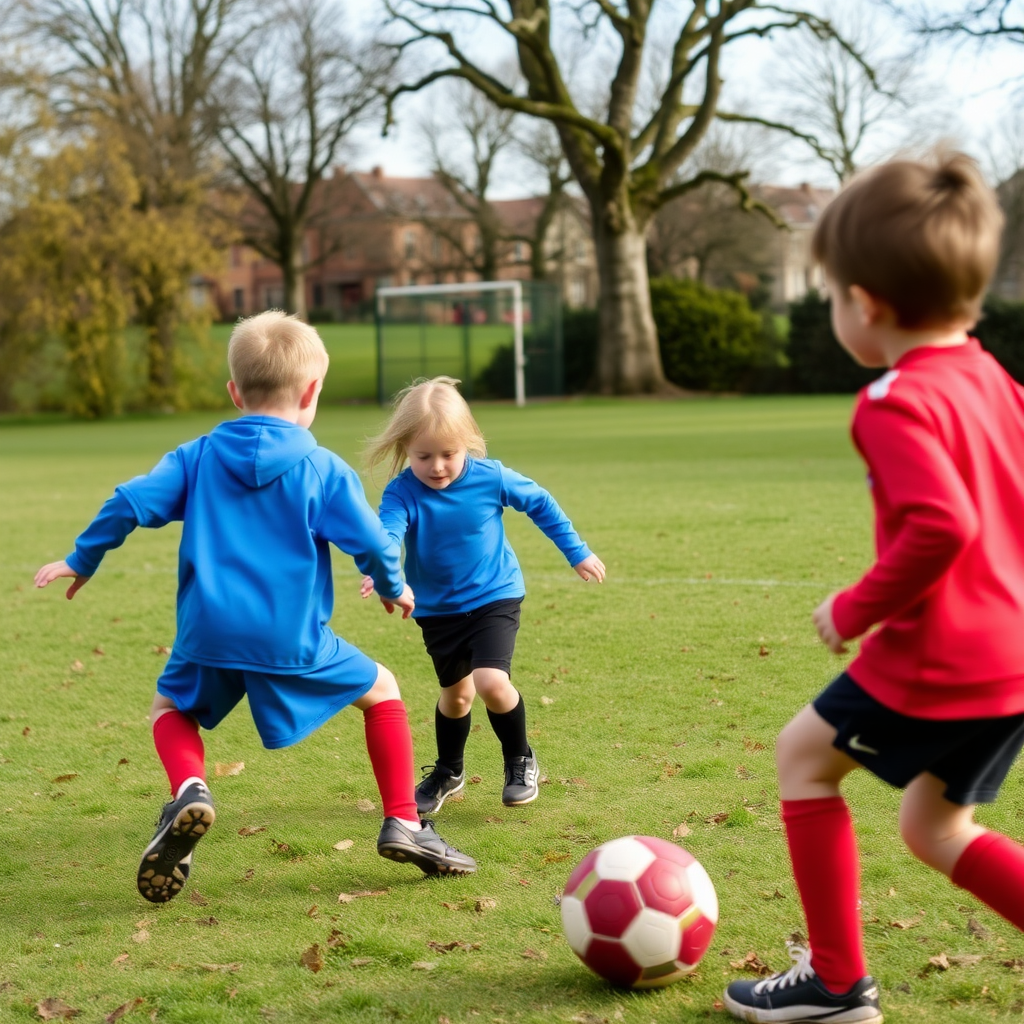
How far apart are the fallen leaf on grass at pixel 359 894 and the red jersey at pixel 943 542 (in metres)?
1.69

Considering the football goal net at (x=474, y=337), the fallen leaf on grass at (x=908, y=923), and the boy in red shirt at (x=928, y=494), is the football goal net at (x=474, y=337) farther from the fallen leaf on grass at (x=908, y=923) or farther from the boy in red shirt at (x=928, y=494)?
the boy in red shirt at (x=928, y=494)

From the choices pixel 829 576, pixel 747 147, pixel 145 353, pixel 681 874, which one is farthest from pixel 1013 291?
pixel 681 874

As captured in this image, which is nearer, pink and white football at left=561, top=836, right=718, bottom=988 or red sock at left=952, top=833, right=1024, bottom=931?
red sock at left=952, top=833, right=1024, bottom=931

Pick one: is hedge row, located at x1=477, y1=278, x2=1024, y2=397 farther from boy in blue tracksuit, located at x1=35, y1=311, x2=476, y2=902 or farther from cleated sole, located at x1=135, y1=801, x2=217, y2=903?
cleated sole, located at x1=135, y1=801, x2=217, y2=903

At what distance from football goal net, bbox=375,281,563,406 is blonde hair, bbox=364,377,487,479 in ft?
102

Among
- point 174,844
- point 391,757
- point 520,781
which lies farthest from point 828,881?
point 520,781

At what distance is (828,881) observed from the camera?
8.16ft

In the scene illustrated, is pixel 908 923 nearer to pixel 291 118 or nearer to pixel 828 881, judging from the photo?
pixel 828 881

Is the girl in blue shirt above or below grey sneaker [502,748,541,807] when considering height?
above

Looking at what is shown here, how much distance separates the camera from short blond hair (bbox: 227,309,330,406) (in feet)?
11.0

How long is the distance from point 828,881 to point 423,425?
2030 millimetres

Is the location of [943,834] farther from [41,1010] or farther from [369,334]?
[369,334]

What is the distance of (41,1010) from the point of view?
9.05 feet

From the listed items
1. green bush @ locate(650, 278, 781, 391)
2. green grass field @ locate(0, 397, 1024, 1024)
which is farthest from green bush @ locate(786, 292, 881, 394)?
green grass field @ locate(0, 397, 1024, 1024)
